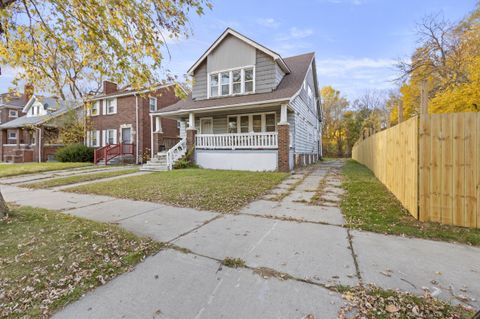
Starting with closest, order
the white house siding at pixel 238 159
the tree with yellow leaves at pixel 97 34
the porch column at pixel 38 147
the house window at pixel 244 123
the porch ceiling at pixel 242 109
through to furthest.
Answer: the tree with yellow leaves at pixel 97 34 → the white house siding at pixel 238 159 → the porch ceiling at pixel 242 109 → the house window at pixel 244 123 → the porch column at pixel 38 147

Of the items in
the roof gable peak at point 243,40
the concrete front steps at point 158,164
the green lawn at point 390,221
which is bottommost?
the green lawn at point 390,221

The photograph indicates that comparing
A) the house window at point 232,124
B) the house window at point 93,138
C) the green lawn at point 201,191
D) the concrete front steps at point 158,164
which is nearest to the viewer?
the green lawn at point 201,191

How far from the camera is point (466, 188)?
3846 millimetres

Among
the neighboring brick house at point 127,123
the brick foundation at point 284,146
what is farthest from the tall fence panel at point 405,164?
the neighboring brick house at point 127,123

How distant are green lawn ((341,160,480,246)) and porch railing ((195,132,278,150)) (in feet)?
19.5

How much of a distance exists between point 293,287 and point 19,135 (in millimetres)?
33383

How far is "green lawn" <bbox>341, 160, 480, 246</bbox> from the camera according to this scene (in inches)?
141

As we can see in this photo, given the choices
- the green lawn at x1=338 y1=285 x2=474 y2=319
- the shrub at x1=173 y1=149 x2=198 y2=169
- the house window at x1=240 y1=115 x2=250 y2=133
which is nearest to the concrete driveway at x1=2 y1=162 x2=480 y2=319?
the green lawn at x1=338 y1=285 x2=474 y2=319

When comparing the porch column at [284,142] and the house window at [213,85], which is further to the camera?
the house window at [213,85]

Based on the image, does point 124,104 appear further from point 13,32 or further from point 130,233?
point 130,233

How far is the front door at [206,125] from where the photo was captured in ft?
50.3

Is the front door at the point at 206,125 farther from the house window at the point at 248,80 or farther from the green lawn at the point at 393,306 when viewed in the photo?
the green lawn at the point at 393,306

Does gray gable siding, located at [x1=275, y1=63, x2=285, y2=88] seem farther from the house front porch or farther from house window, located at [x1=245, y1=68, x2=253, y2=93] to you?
the house front porch

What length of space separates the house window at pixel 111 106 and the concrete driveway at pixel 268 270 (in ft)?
61.8
